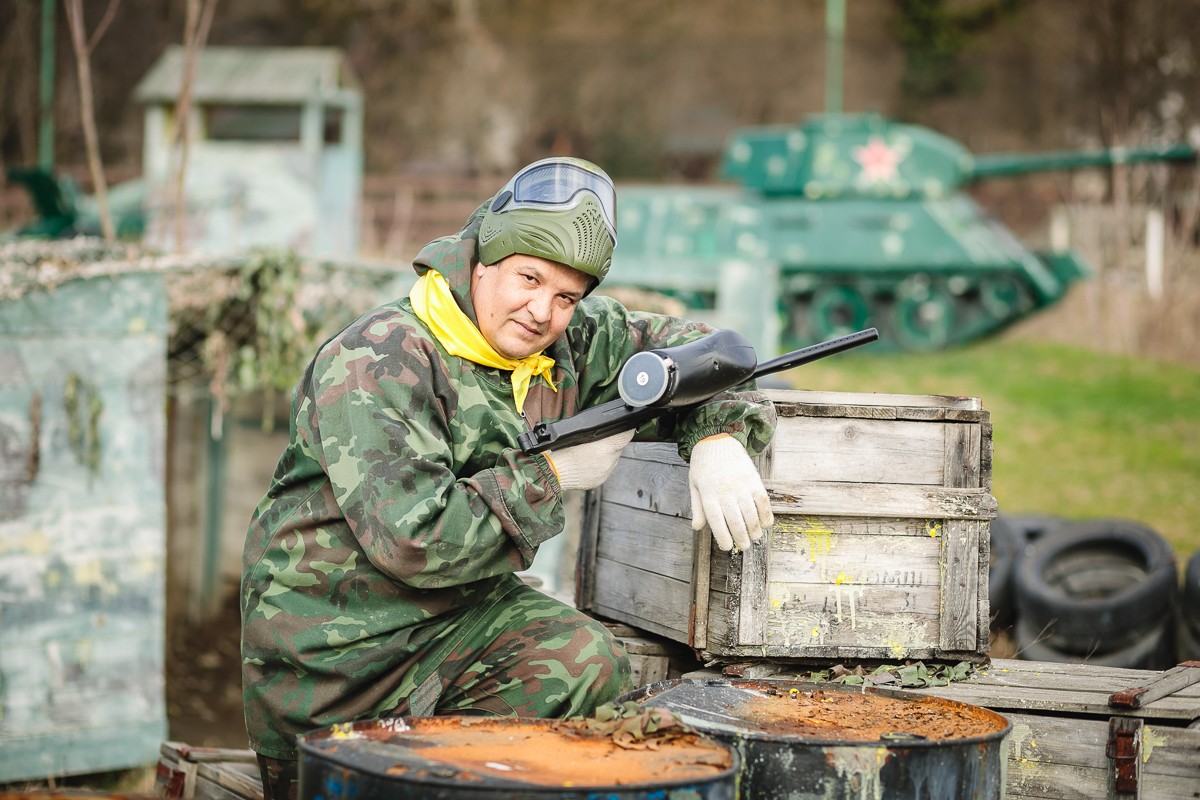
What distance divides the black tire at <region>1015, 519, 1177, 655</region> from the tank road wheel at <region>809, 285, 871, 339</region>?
8847 millimetres

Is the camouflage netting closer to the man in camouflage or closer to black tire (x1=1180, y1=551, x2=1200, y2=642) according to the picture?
the man in camouflage

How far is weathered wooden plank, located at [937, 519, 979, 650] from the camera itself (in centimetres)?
331

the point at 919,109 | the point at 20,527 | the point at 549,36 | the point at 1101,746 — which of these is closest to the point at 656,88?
the point at 549,36

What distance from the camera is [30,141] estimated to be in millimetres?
20672

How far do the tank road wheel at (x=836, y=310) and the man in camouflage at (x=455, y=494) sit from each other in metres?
12.5

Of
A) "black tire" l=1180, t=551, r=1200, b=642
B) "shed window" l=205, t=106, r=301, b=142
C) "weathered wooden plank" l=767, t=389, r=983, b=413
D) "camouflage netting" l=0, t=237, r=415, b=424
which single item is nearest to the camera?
"weathered wooden plank" l=767, t=389, r=983, b=413

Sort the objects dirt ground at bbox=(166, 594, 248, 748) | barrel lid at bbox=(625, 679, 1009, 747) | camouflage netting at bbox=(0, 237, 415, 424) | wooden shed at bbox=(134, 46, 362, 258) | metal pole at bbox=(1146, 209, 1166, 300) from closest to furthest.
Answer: barrel lid at bbox=(625, 679, 1009, 747), camouflage netting at bbox=(0, 237, 415, 424), dirt ground at bbox=(166, 594, 248, 748), wooden shed at bbox=(134, 46, 362, 258), metal pole at bbox=(1146, 209, 1166, 300)

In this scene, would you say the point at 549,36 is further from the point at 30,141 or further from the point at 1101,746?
the point at 1101,746

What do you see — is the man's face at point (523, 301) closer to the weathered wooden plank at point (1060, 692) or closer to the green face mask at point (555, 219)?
the green face mask at point (555, 219)

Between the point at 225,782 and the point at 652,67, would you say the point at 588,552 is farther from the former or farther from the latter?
the point at 652,67

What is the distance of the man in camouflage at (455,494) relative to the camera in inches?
111

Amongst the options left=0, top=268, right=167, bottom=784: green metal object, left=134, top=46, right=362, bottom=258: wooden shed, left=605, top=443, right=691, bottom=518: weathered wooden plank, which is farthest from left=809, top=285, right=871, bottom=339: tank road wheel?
left=605, top=443, right=691, bottom=518: weathered wooden plank

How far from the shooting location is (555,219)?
2.93m

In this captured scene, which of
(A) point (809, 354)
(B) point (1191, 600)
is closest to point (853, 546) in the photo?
(A) point (809, 354)
